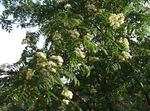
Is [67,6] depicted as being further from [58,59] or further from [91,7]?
[58,59]

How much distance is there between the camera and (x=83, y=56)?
6852 millimetres

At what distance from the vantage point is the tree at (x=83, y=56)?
19.9 feet

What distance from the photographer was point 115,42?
24.8ft

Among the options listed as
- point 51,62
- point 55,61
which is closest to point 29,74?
point 51,62

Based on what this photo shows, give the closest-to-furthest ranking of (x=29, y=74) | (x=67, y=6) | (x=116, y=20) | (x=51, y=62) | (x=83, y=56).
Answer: (x=29, y=74) → (x=51, y=62) → (x=83, y=56) → (x=116, y=20) → (x=67, y=6)

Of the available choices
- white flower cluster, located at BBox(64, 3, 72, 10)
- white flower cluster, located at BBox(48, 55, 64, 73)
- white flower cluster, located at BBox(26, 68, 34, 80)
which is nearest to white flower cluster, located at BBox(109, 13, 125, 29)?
white flower cluster, located at BBox(64, 3, 72, 10)

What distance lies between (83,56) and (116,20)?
94 cm

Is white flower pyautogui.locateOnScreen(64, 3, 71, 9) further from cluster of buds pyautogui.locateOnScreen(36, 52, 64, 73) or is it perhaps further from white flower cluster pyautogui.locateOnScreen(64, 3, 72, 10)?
cluster of buds pyautogui.locateOnScreen(36, 52, 64, 73)

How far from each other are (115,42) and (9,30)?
315cm

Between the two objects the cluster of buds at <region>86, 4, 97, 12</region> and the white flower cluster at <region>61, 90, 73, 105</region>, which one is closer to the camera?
the white flower cluster at <region>61, 90, 73, 105</region>

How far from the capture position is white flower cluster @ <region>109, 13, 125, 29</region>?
23.9 feet

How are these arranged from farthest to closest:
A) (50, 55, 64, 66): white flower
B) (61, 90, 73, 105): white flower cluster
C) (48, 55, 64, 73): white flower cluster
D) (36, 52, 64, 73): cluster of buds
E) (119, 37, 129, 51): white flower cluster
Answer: (119, 37, 129, 51): white flower cluster, (61, 90, 73, 105): white flower cluster, (50, 55, 64, 66): white flower, (48, 55, 64, 73): white flower cluster, (36, 52, 64, 73): cluster of buds

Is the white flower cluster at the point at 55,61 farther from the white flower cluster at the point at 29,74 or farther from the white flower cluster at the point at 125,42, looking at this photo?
the white flower cluster at the point at 125,42

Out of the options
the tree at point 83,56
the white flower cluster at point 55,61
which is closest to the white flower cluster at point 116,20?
the tree at point 83,56
